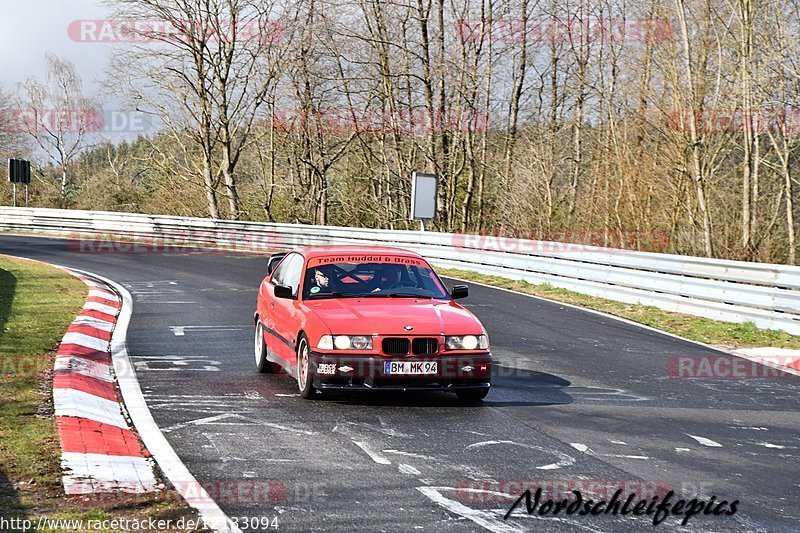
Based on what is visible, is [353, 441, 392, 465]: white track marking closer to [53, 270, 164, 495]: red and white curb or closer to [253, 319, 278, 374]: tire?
[53, 270, 164, 495]: red and white curb

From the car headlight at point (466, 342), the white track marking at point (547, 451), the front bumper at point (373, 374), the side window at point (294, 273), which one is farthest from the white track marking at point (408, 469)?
the side window at point (294, 273)

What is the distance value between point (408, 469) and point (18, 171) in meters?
45.7

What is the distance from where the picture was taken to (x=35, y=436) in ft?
22.0

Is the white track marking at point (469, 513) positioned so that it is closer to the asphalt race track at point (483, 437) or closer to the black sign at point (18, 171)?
the asphalt race track at point (483, 437)

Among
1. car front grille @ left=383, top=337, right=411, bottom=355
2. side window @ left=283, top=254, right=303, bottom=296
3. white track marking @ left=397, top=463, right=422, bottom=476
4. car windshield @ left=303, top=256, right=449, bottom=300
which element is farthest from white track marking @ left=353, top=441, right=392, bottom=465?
side window @ left=283, top=254, right=303, bottom=296

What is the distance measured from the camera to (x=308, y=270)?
33.1 feet

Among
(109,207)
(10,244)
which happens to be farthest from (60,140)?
(10,244)

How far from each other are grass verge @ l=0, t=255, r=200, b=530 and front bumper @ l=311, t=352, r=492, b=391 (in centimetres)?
227

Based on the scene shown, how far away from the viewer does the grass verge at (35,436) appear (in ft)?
16.9

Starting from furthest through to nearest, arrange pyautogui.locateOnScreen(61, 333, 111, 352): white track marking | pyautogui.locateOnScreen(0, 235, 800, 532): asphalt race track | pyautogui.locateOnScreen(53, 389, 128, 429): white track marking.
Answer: pyautogui.locateOnScreen(61, 333, 111, 352): white track marking
pyautogui.locateOnScreen(53, 389, 128, 429): white track marking
pyautogui.locateOnScreen(0, 235, 800, 532): asphalt race track

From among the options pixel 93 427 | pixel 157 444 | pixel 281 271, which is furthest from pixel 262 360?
pixel 157 444

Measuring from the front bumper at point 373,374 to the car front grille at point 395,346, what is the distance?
0.05 metres

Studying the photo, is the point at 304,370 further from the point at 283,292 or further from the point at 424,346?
the point at 424,346

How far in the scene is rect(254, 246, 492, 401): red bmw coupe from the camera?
859cm
